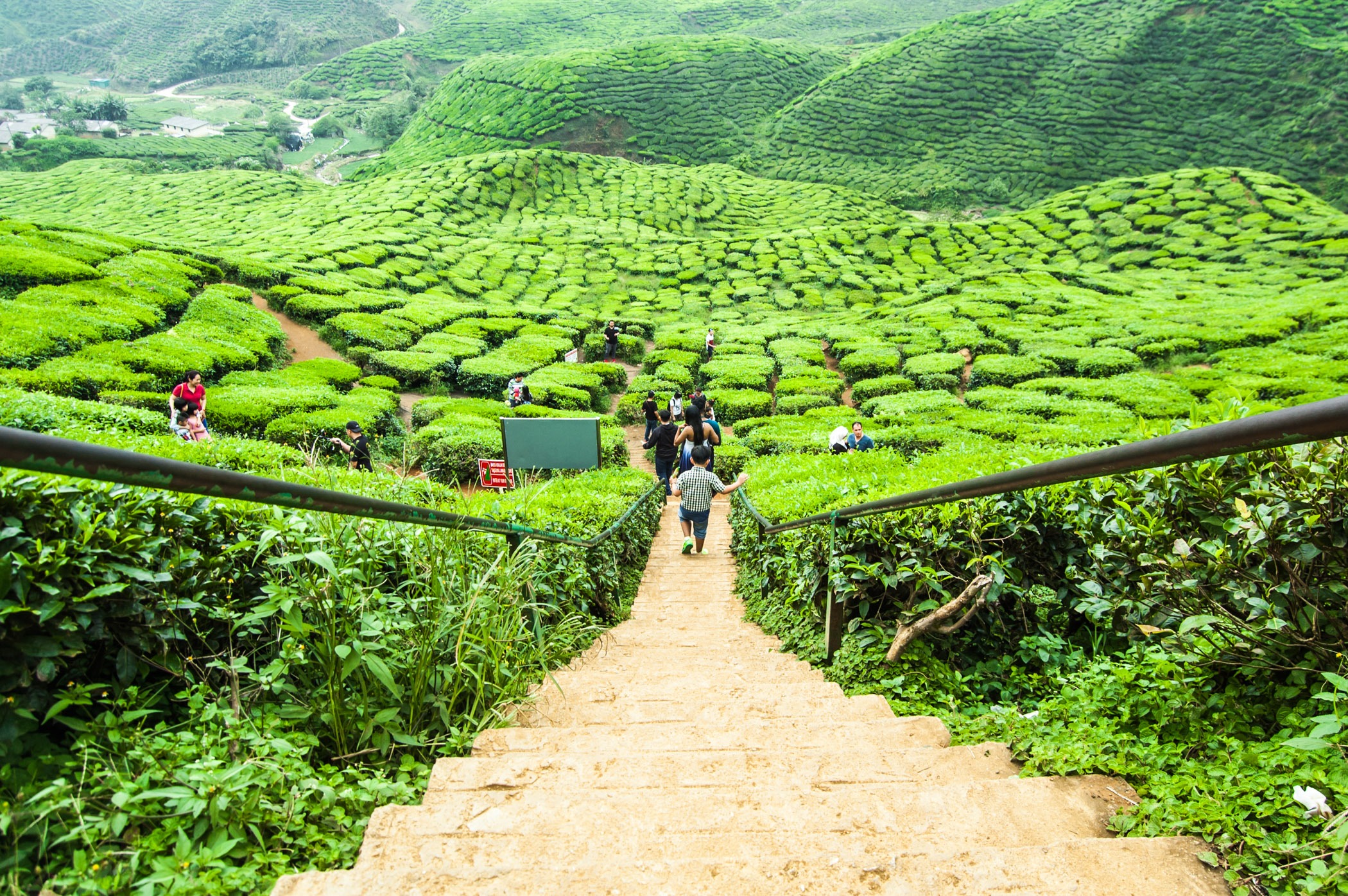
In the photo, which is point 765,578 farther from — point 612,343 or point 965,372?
point 612,343

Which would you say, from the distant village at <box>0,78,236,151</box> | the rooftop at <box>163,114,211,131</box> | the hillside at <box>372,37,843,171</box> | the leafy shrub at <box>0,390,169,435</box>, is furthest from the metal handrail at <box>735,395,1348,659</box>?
the rooftop at <box>163,114,211,131</box>

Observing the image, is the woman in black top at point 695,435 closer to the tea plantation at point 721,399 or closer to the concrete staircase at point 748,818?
the tea plantation at point 721,399

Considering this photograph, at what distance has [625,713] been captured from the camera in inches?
109

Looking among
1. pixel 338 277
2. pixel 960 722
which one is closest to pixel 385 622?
pixel 960 722

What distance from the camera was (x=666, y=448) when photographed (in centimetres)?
976

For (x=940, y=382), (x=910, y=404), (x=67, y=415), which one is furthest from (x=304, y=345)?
(x=940, y=382)

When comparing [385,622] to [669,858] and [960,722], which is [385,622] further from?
[960,722]

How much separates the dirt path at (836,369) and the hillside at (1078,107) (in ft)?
75.6

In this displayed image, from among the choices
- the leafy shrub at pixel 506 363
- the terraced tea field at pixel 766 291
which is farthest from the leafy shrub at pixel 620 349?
the leafy shrub at pixel 506 363

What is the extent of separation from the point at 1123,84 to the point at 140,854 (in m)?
54.9

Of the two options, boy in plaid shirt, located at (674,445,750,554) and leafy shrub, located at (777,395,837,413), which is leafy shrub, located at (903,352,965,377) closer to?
leafy shrub, located at (777,395,837,413)

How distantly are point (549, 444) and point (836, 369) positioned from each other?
1214 cm

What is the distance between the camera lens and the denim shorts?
25.1ft

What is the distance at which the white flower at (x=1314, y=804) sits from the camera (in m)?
1.37
